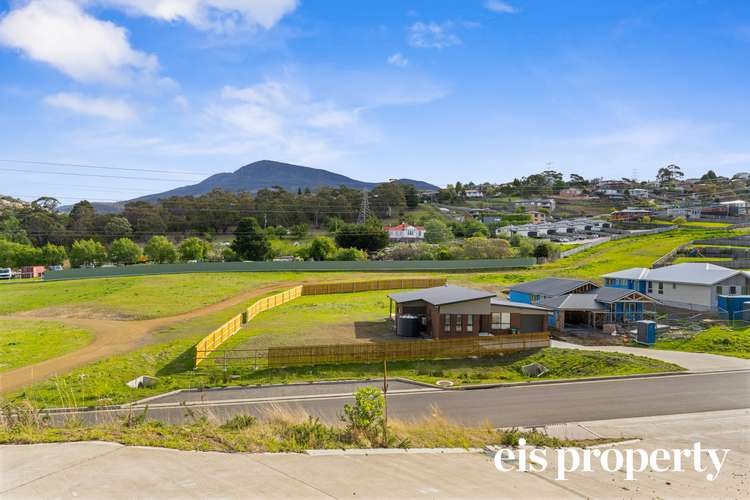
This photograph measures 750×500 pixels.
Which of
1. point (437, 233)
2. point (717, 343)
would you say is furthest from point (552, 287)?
point (437, 233)

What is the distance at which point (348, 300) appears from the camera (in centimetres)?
5316

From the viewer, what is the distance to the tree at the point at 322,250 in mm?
88562

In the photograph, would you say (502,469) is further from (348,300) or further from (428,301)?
(348,300)

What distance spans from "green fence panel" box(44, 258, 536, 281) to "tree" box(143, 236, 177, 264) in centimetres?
1663

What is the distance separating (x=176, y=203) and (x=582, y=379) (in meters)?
151

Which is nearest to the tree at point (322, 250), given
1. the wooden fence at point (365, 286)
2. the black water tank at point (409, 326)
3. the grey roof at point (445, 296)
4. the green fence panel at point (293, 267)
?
the green fence panel at point (293, 267)

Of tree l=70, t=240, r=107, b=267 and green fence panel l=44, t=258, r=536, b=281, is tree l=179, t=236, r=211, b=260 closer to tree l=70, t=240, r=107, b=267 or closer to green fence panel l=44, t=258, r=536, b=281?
tree l=70, t=240, r=107, b=267

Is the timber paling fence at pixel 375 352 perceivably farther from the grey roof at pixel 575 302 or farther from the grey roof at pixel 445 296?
the grey roof at pixel 575 302

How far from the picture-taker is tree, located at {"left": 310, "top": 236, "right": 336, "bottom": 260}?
88562 millimetres

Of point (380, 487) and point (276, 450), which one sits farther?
point (276, 450)

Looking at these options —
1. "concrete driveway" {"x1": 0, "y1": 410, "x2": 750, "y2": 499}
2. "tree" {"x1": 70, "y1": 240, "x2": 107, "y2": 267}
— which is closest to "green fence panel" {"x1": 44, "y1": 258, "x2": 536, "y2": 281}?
"tree" {"x1": 70, "y1": 240, "x2": 107, "y2": 267}

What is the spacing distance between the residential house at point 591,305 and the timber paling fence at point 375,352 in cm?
891

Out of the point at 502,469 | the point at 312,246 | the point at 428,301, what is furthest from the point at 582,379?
the point at 312,246

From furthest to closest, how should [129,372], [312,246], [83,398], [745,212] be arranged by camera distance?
[745,212] → [312,246] → [129,372] → [83,398]
